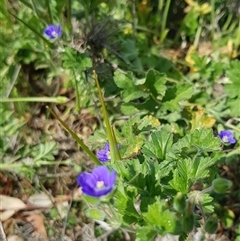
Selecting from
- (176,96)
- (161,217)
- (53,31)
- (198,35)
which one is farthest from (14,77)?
(161,217)

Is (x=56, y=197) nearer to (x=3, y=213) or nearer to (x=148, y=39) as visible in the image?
(x=3, y=213)

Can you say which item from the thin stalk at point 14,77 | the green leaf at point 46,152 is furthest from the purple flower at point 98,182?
the thin stalk at point 14,77

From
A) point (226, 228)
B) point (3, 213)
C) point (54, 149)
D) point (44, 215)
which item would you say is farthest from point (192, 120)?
point (3, 213)

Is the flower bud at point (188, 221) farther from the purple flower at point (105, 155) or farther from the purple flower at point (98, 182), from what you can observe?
the purple flower at point (105, 155)

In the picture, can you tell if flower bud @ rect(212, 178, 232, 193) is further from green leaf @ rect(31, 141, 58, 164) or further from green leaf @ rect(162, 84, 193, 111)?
green leaf @ rect(31, 141, 58, 164)

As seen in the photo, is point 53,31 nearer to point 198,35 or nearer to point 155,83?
point 155,83
